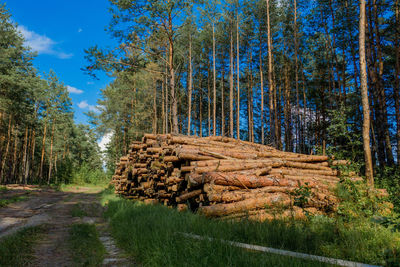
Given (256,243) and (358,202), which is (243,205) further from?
(358,202)

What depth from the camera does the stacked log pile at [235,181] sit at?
4.95 metres

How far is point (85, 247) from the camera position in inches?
170

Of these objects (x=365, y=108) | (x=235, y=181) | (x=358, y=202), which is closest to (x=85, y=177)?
(x=235, y=181)

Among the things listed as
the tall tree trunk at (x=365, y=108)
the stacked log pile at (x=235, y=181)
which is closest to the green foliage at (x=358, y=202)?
the stacked log pile at (x=235, y=181)

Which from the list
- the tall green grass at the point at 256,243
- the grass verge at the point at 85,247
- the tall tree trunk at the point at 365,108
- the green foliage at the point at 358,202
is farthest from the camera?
the tall tree trunk at the point at 365,108

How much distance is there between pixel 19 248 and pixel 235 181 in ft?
14.9

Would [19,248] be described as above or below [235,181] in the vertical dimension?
below

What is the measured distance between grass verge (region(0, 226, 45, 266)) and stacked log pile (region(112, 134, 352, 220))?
3219 mm

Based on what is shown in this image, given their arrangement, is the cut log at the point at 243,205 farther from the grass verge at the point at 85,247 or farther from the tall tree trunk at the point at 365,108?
the tall tree trunk at the point at 365,108

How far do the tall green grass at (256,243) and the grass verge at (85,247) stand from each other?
54cm

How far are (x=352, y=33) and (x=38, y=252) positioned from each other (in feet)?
76.9

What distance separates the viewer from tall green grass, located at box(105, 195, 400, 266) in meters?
2.69

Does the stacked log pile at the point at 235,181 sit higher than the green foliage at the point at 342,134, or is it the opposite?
the green foliage at the point at 342,134

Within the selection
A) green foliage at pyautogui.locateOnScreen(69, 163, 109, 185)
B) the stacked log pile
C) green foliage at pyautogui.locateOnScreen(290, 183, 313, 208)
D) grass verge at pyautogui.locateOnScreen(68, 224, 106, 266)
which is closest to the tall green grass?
grass verge at pyautogui.locateOnScreen(68, 224, 106, 266)
